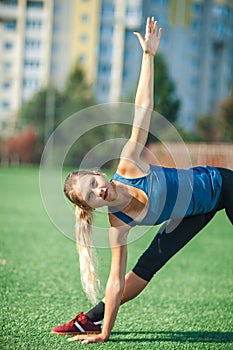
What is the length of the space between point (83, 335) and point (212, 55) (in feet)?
231

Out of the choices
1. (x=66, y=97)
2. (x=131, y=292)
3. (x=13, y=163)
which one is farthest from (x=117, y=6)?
(x=131, y=292)

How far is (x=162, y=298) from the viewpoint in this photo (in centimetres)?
509

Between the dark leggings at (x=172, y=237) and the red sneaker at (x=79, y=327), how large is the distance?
1.51 feet

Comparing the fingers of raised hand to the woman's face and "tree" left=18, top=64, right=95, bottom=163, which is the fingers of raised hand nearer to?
the woman's face

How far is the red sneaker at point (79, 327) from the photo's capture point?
3811mm

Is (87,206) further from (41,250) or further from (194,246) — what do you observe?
(194,246)

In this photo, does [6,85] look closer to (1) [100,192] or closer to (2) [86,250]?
(2) [86,250]

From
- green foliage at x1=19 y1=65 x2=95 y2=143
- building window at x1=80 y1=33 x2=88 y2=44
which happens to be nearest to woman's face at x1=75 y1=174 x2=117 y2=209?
green foliage at x1=19 y1=65 x2=95 y2=143

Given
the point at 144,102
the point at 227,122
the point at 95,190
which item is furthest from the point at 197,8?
the point at 95,190

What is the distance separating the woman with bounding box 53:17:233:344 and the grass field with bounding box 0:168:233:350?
30cm

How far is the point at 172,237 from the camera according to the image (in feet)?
12.3

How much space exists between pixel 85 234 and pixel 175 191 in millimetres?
619

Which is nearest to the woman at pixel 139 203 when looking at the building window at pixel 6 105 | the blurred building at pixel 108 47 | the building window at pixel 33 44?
the blurred building at pixel 108 47

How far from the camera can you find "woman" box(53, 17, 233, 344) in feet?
10.6
